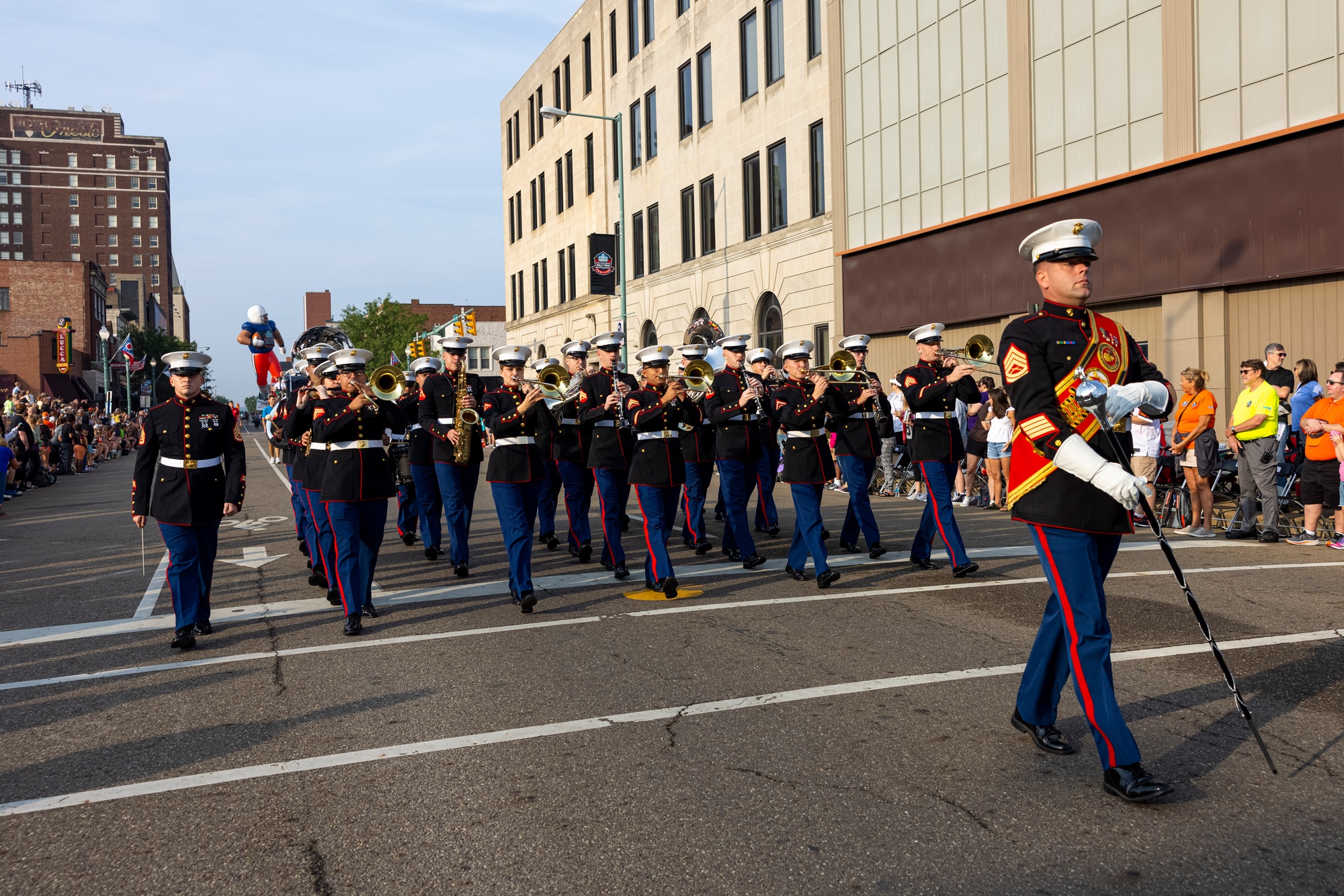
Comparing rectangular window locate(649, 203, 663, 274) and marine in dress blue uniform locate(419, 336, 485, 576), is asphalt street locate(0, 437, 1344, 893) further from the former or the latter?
rectangular window locate(649, 203, 663, 274)

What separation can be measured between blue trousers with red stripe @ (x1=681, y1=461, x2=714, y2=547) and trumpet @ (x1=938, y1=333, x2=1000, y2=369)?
2.85m

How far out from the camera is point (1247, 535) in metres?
12.1

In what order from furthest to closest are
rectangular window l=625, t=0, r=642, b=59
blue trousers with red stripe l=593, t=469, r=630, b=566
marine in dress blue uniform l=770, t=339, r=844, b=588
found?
rectangular window l=625, t=0, r=642, b=59 → blue trousers with red stripe l=593, t=469, r=630, b=566 → marine in dress blue uniform l=770, t=339, r=844, b=588

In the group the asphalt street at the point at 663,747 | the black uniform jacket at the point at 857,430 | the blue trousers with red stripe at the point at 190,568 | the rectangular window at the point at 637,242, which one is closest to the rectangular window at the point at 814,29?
the rectangular window at the point at 637,242

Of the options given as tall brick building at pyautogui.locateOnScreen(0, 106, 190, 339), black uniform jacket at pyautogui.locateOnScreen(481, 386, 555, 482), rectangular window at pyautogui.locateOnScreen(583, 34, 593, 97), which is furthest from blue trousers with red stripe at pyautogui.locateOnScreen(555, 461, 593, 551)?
tall brick building at pyautogui.locateOnScreen(0, 106, 190, 339)

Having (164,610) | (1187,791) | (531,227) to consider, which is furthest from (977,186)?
(531,227)

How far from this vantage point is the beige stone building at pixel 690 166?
26656mm

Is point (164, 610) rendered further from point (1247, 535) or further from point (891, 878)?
point (1247, 535)

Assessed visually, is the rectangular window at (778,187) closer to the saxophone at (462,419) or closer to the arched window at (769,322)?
the arched window at (769,322)

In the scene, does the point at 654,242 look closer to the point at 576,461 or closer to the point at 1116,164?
the point at 1116,164

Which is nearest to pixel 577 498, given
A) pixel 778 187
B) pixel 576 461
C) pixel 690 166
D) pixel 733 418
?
pixel 576 461

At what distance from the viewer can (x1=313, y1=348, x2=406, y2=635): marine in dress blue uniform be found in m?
8.21

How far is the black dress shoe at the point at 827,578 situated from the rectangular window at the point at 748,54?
22.3m

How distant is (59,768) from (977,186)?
19114 mm
